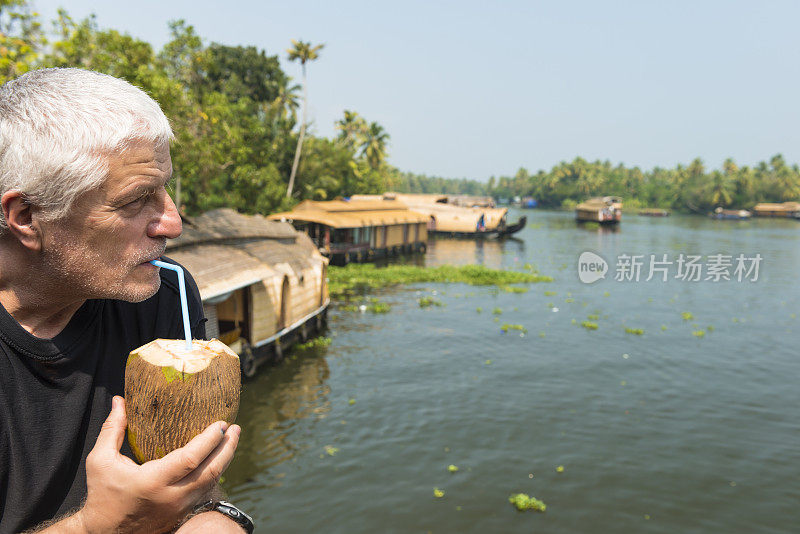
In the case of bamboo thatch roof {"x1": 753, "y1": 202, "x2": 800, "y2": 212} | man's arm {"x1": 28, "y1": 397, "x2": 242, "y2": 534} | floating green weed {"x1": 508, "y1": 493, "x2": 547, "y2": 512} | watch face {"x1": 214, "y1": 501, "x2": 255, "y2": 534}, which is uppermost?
bamboo thatch roof {"x1": 753, "y1": 202, "x2": 800, "y2": 212}

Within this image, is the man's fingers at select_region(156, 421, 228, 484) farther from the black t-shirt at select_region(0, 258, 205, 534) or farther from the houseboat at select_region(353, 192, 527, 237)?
the houseboat at select_region(353, 192, 527, 237)

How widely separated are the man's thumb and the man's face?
0.77ft

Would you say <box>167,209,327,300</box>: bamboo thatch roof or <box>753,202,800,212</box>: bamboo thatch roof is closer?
<box>167,209,327,300</box>: bamboo thatch roof

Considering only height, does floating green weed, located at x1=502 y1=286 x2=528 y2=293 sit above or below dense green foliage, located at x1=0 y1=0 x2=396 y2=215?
below

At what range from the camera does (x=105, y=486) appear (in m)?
1.11

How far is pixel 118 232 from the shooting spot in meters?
1.23

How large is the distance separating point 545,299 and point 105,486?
22.6m

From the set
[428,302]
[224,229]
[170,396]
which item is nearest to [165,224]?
[170,396]

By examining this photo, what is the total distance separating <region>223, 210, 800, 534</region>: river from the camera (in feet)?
27.8

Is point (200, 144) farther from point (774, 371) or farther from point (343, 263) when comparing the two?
point (774, 371)

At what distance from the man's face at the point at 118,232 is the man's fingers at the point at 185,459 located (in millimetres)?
372

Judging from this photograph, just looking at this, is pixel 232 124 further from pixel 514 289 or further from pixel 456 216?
pixel 456 216

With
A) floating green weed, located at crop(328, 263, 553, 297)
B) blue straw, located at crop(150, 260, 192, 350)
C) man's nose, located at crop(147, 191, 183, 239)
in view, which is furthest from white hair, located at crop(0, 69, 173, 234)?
floating green weed, located at crop(328, 263, 553, 297)

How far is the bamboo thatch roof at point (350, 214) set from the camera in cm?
2848
